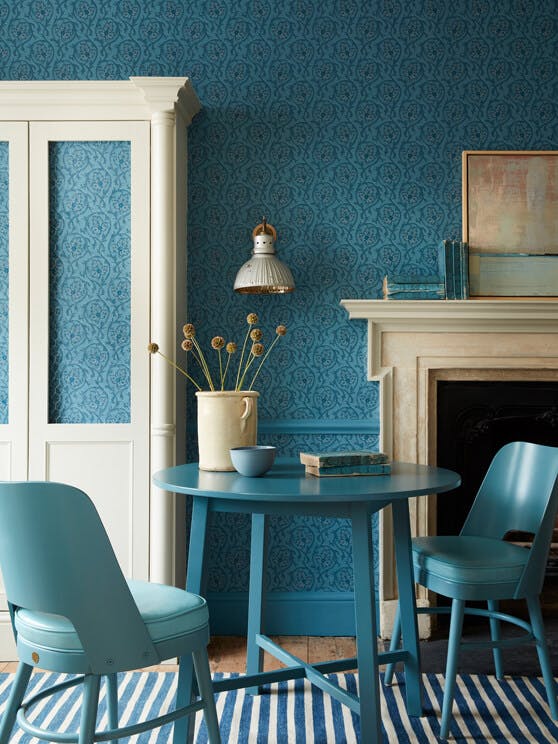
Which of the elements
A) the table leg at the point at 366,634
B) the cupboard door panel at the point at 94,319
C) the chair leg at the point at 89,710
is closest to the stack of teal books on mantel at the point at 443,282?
the cupboard door panel at the point at 94,319

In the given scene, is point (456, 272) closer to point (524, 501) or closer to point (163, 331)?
point (524, 501)

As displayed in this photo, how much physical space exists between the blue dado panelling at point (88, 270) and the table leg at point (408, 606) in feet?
3.92

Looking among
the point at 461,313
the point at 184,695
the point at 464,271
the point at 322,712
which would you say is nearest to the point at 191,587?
the point at 184,695

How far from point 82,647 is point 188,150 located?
2240 millimetres

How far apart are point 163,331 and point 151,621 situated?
1414 mm

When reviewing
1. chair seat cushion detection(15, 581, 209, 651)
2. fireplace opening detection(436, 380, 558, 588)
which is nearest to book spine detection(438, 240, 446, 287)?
fireplace opening detection(436, 380, 558, 588)

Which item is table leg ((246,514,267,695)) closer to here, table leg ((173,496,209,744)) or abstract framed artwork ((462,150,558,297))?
table leg ((173,496,209,744))

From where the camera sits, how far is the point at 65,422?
2.90 meters

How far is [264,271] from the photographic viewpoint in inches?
116

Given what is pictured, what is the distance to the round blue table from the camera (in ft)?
6.18

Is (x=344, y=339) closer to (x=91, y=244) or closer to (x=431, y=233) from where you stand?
(x=431, y=233)

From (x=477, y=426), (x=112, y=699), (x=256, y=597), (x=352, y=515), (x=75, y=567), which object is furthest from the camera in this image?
(x=477, y=426)

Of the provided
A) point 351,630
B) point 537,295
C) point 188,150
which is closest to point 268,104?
point 188,150

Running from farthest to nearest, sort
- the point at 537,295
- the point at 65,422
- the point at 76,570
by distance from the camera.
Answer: the point at 537,295, the point at 65,422, the point at 76,570
